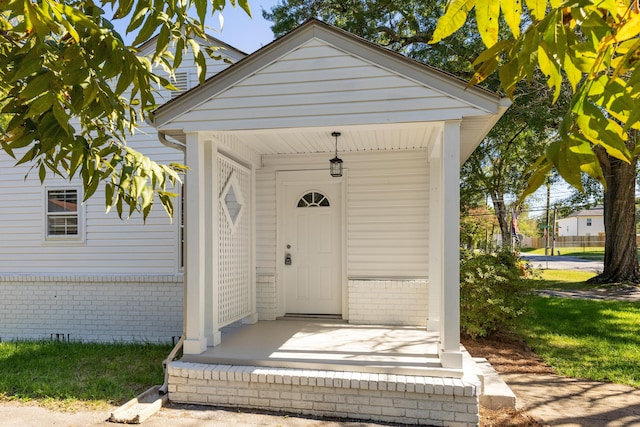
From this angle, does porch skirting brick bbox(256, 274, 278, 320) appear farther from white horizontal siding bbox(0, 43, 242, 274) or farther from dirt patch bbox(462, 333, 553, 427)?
dirt patch bbox(462, 333, 553, 427)

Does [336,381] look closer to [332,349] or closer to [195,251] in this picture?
[332,349]

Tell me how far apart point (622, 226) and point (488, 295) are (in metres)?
9.80

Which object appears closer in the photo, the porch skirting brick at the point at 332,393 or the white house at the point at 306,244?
the porch skirting brick at the point at 332,393

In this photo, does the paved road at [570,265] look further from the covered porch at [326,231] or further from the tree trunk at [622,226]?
the covered porch at [326,231]

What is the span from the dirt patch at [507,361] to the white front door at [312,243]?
7.36ft

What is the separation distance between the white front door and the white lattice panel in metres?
0.68

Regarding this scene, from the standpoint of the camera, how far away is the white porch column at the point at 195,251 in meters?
4.54

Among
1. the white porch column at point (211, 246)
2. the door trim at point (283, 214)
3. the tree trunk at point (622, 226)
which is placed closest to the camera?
the white porch column at point (211, 246)

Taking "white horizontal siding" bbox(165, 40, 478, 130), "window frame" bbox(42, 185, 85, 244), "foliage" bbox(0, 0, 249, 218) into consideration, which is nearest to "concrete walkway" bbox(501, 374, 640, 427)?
"white horizontal siding" bbox(165, 40, 478, 130)

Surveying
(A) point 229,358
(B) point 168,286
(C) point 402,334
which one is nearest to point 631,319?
(C) point 402,334

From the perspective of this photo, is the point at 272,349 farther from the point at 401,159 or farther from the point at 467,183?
the point at 467,183

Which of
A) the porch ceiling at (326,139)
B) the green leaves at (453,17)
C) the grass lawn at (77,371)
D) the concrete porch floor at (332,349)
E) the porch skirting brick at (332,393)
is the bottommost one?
the grass lawn at (77,371)

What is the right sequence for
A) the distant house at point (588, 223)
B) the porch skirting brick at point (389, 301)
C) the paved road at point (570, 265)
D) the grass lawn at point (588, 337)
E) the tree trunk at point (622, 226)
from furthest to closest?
the distant house at point (588, 223) → the paved road at point (570, 265) → the tree trunk at point (622, 226) → the porch skirting brick at point (389, 301) → the grass lawn at point (588, 337)

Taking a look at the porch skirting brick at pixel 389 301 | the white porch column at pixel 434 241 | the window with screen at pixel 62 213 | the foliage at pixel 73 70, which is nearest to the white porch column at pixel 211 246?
the porch skirting brick at pixel 389 301
